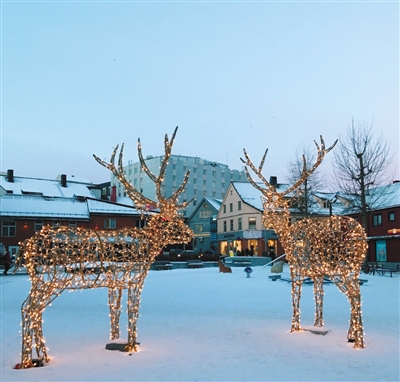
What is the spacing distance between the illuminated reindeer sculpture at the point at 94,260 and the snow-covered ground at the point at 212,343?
2.08 ft

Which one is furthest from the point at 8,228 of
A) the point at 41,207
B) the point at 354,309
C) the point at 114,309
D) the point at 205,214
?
the point at 354,309

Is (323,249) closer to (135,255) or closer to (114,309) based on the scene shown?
(135,255)

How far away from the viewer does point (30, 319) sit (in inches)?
251

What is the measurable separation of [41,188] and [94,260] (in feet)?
126

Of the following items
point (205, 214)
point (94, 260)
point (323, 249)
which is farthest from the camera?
point (205, 214)

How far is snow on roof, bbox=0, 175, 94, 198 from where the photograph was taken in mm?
40934

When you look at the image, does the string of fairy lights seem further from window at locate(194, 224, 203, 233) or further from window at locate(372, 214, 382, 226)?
window at locate(194, 224, 203, 233)

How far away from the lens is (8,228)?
35281 millimetres

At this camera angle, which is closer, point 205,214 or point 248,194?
point 248,194

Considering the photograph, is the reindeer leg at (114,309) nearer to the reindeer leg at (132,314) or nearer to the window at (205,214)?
the reindeer leg at (132,314)

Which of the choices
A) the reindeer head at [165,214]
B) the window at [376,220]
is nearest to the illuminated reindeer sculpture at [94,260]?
the reindeer head at [165,214]

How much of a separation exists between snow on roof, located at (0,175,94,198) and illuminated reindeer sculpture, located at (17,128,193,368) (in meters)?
36.6

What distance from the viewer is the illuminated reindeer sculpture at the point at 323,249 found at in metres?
7.63

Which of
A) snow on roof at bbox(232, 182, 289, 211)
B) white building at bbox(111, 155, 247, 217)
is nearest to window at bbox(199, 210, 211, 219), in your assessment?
snow on roof at bbox(232, 182, 289, 211)
